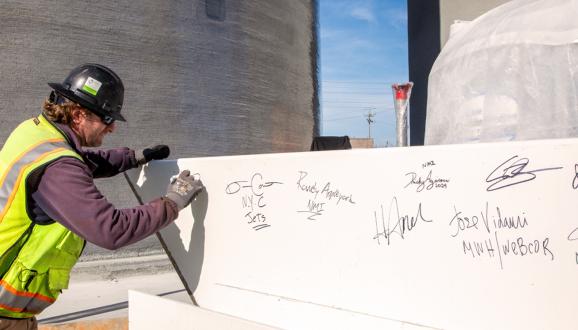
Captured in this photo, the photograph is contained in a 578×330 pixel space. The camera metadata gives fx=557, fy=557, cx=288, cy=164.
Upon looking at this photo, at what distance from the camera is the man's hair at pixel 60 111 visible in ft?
7.96

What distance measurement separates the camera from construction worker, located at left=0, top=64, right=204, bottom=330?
2.11 metres

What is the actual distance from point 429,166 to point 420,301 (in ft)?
1.63

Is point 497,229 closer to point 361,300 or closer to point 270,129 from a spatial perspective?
point 361,300

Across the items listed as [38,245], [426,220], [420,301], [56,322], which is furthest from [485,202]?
[56,322]

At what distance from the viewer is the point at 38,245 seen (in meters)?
2.21

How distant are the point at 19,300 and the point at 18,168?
526mm

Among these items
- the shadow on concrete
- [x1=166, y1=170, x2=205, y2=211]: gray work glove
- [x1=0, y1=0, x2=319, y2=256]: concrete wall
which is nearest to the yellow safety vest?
[x1=166, y1=170, x2=205, y2=211]: gray work glove

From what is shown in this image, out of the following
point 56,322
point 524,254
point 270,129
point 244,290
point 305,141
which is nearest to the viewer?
point 524,254

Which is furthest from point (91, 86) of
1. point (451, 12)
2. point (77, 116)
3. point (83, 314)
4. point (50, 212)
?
point (451, 12)
